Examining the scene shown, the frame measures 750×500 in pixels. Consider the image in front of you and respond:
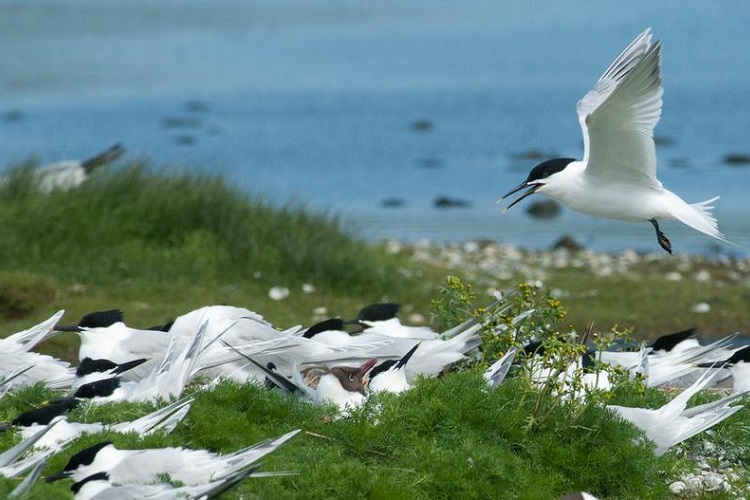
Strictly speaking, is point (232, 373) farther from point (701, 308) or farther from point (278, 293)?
point (701, 308)

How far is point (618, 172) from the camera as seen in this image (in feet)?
25.9

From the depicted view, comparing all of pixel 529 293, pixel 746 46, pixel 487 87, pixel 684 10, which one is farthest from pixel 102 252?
pixel 684 10

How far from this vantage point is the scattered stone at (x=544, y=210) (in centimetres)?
2117

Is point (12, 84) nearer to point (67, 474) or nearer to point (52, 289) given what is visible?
point (52, 289)

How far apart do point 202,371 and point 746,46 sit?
4575 cm

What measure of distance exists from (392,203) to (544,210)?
2654 millimetres

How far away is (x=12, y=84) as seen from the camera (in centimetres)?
4056

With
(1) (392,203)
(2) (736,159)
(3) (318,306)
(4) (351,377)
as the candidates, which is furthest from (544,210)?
(4) (351,377)

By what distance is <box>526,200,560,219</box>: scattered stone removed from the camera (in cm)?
2117

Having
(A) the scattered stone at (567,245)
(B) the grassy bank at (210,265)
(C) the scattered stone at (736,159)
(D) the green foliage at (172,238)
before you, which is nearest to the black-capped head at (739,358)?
(B) the grassy bank at (210,265)

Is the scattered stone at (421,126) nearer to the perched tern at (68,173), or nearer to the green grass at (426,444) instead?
the perched tern at (68,173)

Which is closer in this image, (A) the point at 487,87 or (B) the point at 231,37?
(A) the point at 487,87

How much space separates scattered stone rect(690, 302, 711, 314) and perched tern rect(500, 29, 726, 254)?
14.4 ft

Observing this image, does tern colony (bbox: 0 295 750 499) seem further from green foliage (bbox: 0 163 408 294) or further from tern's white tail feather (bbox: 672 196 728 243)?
green foliage (bbox: 0 163 408 294)
